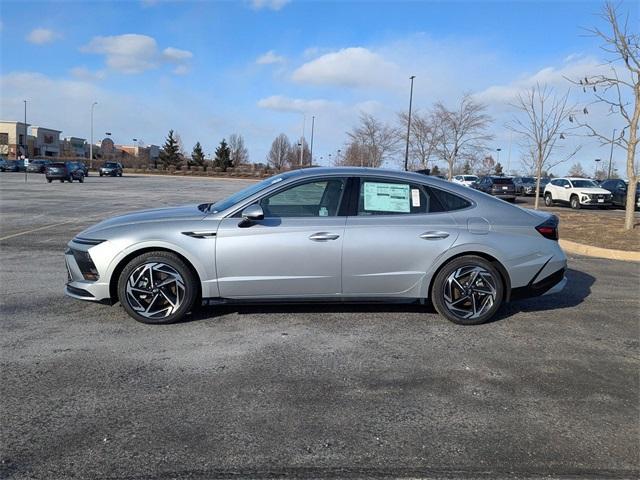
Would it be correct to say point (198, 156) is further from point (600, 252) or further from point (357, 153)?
point (600, 252)

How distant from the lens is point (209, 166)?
88.3m

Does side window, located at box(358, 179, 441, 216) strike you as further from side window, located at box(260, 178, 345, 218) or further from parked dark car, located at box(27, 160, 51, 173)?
parked dark car, located at box(27, 160, 51, 173)

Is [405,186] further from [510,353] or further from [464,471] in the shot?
[464,471]

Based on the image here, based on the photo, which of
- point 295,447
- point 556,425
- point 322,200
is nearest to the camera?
point 295,447

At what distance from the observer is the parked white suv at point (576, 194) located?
26094 mm

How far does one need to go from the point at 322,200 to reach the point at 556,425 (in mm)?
2853

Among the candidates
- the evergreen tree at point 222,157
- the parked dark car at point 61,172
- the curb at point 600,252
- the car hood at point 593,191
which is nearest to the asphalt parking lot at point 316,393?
the curb at point 600,252

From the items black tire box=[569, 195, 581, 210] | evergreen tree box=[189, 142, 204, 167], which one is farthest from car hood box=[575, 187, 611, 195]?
evergreen tree box=[189, 142, 204, 167]

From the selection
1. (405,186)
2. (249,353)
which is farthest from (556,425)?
(405,186)

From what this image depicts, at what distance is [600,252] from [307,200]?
772cm

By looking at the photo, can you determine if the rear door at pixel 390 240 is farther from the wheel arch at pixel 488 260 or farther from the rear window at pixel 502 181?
the rear window at pixel 502 181

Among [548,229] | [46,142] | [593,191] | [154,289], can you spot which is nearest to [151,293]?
[154,289]

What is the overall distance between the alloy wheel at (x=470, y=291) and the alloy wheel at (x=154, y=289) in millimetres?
2617

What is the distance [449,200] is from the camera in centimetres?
524
